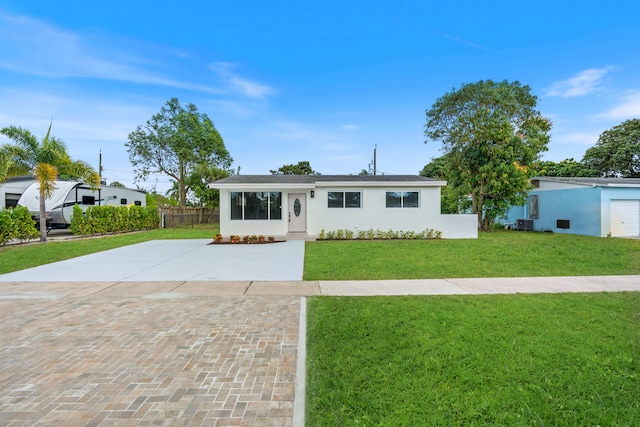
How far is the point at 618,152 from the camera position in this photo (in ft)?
86.2

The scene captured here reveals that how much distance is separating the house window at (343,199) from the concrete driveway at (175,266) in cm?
377

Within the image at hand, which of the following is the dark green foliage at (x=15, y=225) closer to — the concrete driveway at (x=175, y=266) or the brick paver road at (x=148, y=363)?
the concrete driveway at (x=175, y=266)

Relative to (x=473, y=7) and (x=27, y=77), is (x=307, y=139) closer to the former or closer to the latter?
(x=473, y=7)

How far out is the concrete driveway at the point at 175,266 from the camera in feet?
22.6

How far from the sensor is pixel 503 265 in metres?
8.04

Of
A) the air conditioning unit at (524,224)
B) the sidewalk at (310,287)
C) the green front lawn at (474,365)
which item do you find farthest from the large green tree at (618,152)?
the green front lawn at (474,365)

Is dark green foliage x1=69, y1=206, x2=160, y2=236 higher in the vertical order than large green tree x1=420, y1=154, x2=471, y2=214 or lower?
lower

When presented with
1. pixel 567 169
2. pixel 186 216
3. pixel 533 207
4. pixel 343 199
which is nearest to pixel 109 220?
pixel 186 216

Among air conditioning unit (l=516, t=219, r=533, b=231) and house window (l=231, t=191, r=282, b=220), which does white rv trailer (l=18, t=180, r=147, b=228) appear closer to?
house window (l=231, t=191, r=282, b=220)

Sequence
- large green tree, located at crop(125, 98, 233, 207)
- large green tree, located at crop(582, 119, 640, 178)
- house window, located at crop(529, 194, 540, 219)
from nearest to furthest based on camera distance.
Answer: house window, located at crop(529, 194, 540, 219) → large green tree, located at crop(582, 119, 640, 178) → large green tree, located at crop(125, 98, 233, 207)

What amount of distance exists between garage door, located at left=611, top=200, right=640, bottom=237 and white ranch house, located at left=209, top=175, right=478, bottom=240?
7.98 meters

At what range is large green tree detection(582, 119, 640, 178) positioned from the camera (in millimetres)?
25922

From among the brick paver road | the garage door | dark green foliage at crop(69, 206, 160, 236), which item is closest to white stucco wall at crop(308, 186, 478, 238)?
the garage door

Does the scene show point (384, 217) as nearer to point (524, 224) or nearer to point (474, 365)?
point (524, 224)
